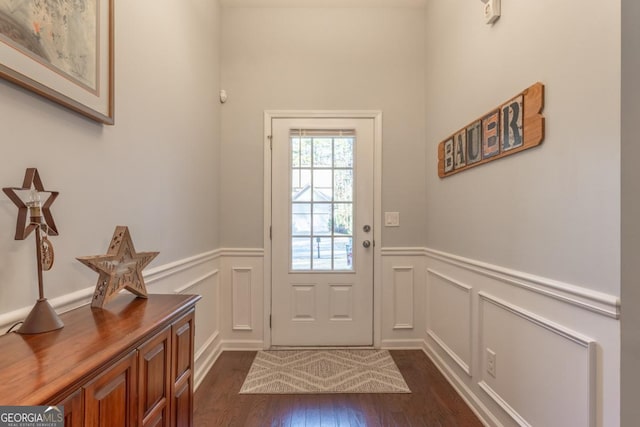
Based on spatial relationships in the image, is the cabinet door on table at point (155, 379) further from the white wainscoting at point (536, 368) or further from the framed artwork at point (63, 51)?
the white wainscoting at point (536, 368)

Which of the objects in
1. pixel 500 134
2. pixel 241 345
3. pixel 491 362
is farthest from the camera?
pixel 241 345

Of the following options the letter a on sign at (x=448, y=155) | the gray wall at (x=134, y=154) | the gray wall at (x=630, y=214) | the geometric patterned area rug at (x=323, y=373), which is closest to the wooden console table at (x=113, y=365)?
the gray wall at (x=134, y=154)

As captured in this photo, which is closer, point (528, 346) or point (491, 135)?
point (528, 346)

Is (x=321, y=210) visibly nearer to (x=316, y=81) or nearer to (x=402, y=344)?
(x=316, y=81)

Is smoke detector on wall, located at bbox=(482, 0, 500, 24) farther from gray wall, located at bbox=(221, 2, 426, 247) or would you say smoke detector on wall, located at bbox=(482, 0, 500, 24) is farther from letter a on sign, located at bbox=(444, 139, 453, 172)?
gray wall, located at bbox=(221, 2, 426, 247)

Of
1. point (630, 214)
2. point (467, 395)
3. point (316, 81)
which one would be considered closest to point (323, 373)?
point (467, 395)

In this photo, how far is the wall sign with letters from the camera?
4.60 ft

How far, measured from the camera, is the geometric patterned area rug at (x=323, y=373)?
220cm

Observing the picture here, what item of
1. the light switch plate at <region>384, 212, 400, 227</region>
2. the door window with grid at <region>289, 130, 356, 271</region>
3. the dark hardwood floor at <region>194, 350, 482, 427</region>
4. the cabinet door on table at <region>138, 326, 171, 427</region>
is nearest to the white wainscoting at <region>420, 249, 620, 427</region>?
the dark hardwood floor at <region>194, 350, 482, 427</region>

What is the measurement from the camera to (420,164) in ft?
9.56

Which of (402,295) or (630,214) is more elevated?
(630,214)

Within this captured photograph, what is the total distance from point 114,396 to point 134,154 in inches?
43.1

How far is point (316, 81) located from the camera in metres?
2.88

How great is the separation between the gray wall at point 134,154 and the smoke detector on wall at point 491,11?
176cm
